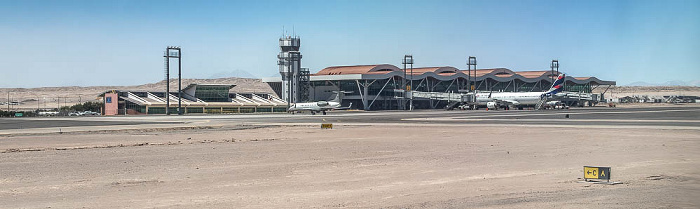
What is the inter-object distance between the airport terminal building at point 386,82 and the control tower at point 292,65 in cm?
241

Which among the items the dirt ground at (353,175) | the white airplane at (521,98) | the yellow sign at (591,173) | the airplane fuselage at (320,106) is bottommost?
the dirt ground at (353,175)

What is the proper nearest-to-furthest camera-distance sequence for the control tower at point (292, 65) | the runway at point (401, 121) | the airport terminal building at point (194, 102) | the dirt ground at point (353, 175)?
the dirt ground at point (353, 175)
the runway at point (401, 121)
the airport terminal building at point (194, 102)
the control tower at point (292, 65)

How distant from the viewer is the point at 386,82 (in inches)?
5886

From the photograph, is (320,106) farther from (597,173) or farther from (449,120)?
(597,173)

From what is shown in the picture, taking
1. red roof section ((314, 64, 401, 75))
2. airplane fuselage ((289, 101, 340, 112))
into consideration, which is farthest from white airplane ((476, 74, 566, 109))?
airplane fuselage ((289, 101, 340, 112))

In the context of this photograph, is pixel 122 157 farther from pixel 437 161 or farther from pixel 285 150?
pixel 437 161

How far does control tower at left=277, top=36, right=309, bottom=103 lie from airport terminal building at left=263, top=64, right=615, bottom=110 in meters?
2.41

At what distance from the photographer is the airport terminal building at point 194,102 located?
12094 cm

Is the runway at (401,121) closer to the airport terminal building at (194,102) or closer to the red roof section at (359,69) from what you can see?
the airport terminal building at (194,102)

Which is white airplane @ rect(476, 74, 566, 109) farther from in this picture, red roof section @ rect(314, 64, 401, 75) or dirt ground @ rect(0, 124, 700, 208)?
dirt ground @ rect(0, 124, 700, 208)

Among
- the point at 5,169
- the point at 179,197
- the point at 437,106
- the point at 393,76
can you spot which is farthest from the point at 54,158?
the point at 437,106

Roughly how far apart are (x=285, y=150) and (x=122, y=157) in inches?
295

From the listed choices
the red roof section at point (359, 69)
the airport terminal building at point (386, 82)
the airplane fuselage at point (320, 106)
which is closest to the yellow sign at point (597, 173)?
the airplane fuselage at point (320, 106)

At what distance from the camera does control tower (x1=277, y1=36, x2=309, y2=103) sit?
470ft
